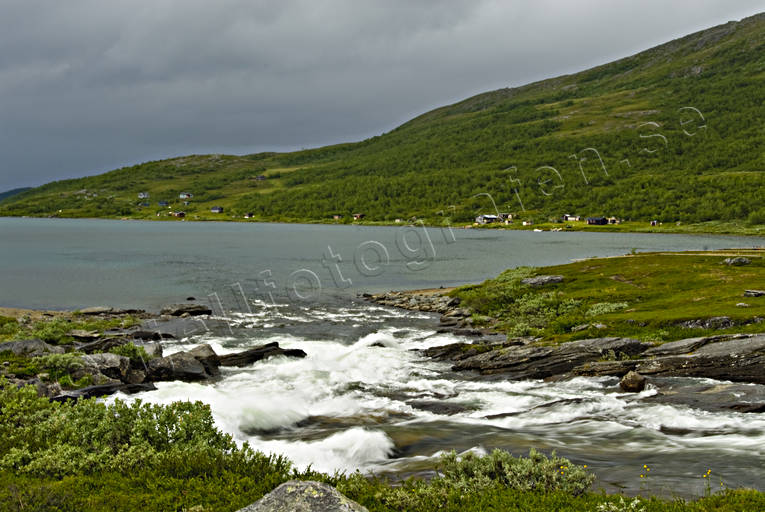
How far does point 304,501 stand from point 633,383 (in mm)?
19748

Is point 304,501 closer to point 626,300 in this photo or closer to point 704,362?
point 704,362

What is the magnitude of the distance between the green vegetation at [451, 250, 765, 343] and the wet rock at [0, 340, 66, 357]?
32.4 metres

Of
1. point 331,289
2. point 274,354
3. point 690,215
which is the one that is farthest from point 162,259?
point 690,215

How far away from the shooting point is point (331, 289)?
238 ft

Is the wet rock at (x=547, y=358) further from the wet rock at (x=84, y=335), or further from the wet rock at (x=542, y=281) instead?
the wet rock at (x=84, y=335)

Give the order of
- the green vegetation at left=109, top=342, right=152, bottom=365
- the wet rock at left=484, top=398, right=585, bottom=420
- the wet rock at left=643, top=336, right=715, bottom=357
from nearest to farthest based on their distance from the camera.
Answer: the wet rock at left=484, top=398, right=585, bottom=420 → the wet rock at left=643, top=336, right=715, bottom=357 → the green vegetation at left=109, top=342, right=152, bottom=365

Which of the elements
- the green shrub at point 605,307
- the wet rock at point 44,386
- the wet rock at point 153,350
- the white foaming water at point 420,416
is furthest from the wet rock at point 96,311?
the green shrub at point 605,307

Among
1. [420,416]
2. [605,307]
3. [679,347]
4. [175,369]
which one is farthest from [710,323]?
[175,369]

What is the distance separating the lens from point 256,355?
3397 cm

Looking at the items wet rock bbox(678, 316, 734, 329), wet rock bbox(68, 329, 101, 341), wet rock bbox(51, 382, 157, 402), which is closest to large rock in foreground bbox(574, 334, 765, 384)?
wet rock bbox(678, 316, 734, 329)

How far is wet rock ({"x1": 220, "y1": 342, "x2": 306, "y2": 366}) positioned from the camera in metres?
33.1

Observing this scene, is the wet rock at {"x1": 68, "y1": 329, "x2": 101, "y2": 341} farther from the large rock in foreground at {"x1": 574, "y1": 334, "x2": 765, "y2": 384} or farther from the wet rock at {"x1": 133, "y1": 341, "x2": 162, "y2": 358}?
the large rock in foreground at {"x1": 574, "y1": 334, "x2": 765, "y2": 384}

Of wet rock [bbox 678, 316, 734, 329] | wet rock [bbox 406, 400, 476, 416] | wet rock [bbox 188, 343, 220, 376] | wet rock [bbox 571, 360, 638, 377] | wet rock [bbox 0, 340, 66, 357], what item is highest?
wet rock [bbox 0, 340, 66, 357]

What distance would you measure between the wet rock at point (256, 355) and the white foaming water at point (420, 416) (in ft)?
2.97
